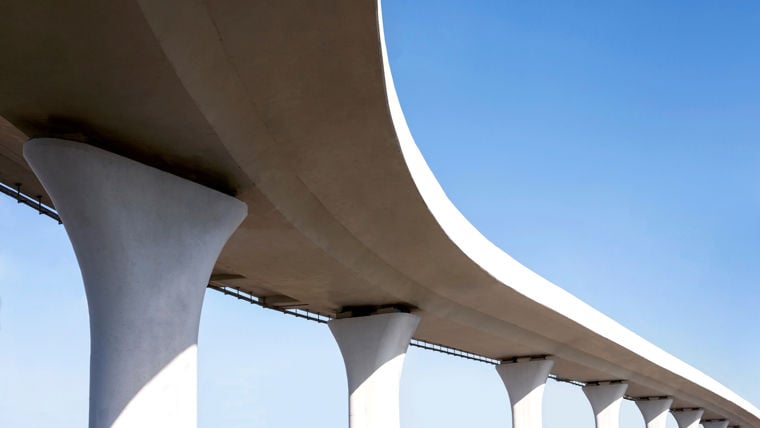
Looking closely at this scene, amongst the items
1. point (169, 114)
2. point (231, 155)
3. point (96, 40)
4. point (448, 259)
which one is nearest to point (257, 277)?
point (448, 259)

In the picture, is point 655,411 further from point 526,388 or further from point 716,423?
point 716,423

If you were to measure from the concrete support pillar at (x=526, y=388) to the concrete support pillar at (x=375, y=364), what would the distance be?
51.7ft

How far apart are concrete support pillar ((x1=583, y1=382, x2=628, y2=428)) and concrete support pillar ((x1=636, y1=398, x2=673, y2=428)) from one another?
1082cm

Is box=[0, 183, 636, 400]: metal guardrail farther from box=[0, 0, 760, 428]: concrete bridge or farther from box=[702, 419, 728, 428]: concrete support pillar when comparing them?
box=[702, 419, 728, 428]: concrete support pillar

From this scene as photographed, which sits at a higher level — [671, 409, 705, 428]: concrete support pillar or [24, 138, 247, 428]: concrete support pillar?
[671, 409, 705, 428]: concrete support pillar

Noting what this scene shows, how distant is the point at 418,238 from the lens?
23109 millimetres

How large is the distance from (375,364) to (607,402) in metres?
30.8

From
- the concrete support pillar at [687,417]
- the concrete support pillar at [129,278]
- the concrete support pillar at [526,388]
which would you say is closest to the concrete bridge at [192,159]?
the concrete support pillar at [129,278]

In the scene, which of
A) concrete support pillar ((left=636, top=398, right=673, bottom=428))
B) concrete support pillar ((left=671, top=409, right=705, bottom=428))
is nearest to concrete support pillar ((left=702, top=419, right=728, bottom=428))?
concrete support pillar ((left=671, top=409, right=705, bottom=428))

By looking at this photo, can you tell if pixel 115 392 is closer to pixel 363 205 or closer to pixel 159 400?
pixel 159 400

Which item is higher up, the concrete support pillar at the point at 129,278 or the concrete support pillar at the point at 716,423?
the concrete support pillar at the point at 716,423

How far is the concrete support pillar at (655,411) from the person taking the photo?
2625 inches

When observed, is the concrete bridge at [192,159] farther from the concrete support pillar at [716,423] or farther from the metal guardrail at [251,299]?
the concrete support pillar at [716,423]

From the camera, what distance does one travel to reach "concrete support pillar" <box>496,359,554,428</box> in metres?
45.4
